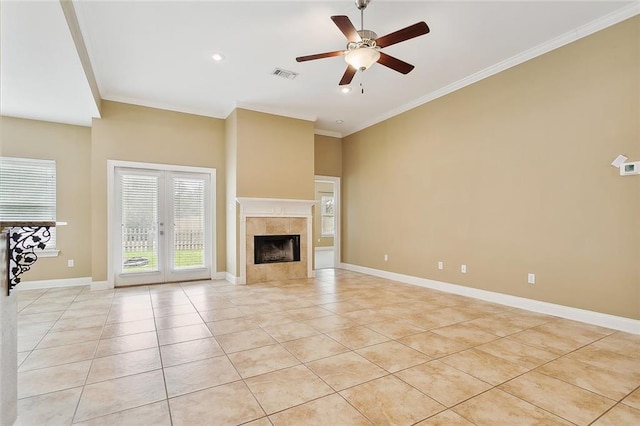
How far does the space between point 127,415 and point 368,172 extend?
234 inches

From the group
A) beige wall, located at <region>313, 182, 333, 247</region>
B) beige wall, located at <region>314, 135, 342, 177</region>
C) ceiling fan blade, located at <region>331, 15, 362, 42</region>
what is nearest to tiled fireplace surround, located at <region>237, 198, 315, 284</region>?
beige wall, located at <region>314, 135, 342, 177</region>

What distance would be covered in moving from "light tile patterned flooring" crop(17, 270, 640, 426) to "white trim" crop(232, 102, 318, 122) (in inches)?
139

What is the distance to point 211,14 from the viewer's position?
10.9ft

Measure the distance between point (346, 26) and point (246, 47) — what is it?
5.52 ft

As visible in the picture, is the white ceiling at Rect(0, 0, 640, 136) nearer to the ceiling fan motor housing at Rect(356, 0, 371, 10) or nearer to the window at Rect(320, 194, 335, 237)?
the ceiling fan motor housing at Rect(356, 0, 371, 10)

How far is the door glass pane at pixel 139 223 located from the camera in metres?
5.63

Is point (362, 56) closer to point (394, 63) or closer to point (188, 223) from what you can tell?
point (394, 63)

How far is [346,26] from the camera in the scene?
2.77 metres

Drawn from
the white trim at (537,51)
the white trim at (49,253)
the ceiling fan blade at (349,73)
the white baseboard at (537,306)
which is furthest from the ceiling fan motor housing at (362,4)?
the white trim at (49,253)

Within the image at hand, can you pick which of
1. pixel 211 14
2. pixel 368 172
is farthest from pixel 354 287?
pixel 211 14

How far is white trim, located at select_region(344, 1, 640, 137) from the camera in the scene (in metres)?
3.32

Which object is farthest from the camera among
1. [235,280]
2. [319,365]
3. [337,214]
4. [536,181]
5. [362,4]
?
[337,214]

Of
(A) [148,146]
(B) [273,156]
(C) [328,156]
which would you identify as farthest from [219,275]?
(C) [328,156]

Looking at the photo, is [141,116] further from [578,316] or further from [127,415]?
[578,316]
